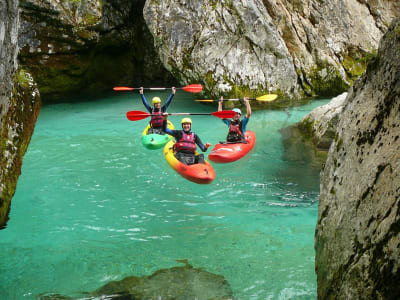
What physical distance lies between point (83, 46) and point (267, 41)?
6.69 m

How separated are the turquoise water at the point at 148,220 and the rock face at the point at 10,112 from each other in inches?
59.2

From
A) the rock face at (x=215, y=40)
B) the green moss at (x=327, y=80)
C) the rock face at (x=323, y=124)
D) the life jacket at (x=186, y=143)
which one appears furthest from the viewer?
the green moss at (x=327, y=80)

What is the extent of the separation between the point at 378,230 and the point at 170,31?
12007 millimetres

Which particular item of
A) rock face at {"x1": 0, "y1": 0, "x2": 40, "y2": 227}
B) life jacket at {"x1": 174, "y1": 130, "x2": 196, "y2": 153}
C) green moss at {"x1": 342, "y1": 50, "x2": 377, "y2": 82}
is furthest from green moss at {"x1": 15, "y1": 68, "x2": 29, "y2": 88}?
green moss at {"x1": 342, "y1": 50, "x2": 377, "y2": 82}

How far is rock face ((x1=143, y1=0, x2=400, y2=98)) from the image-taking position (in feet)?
43.4

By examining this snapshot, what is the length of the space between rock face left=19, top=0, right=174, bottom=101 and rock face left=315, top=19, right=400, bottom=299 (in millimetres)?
12645

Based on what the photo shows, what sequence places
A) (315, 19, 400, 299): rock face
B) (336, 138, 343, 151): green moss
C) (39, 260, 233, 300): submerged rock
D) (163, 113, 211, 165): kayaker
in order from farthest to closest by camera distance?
(163, 113, 211, 165): kayaker < (39, 260, 233, 300): submerged rock < (336, 138, 343, 151): green moss < (315, 19, 400, 299): rock face

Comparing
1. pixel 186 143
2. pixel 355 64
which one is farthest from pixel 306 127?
pixel 355 64

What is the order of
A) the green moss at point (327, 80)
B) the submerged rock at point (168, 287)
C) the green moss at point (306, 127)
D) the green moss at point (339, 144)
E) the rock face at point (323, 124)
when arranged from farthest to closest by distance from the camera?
the green moss at point (327, 80), the green moss at point (306, 127), the rock face at point (323, 124), the submerged rock at point (168, 287), the green moss at point (339, 144)

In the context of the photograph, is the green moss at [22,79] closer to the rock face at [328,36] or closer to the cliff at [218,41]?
the cliff at [218,41]

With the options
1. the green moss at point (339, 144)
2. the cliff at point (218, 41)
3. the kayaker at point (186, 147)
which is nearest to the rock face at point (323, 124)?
the kayaker at point (186, 147)

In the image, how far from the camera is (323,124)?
951cm

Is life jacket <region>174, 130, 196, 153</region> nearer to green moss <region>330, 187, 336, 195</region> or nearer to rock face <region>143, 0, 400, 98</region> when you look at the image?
green moss <region>330, 187, 336, 195</region>

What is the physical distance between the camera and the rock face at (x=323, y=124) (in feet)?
30.0
